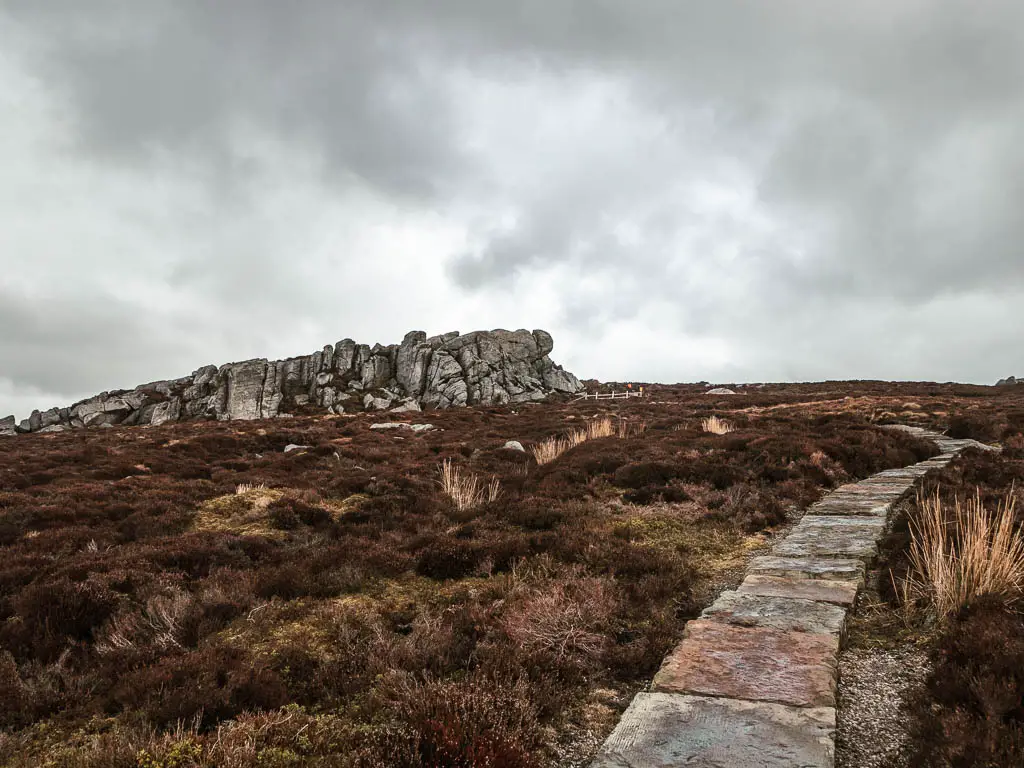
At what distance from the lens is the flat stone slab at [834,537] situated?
22.9ft

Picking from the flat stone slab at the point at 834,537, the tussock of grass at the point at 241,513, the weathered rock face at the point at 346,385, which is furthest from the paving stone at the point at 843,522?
the weathered rock face at the point at 346,385

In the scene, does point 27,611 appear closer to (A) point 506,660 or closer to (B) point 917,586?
(A) point 506,660

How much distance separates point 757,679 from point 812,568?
3035mm

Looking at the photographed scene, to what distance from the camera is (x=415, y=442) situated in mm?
24203

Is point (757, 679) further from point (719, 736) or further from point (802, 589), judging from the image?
point (802, 589)

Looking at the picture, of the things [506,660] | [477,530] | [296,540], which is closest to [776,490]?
[477,530]

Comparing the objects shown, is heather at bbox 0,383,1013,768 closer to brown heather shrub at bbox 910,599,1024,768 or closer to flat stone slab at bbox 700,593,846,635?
flat stone slab at bbox 700,593,846,635

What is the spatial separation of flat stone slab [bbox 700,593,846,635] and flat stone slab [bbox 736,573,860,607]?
13 cm

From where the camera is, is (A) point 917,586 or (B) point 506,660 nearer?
(B) point 506,660

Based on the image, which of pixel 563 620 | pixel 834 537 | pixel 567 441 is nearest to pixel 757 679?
pixel 563 620

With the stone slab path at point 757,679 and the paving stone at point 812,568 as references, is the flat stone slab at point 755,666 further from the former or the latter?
the paving stone at point 812,568

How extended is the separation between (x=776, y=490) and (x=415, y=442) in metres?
16.6

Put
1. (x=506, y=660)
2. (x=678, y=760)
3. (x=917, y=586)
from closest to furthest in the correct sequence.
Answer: (x=678, y=760)
(x=506, y=660)
(x=917, y=586)

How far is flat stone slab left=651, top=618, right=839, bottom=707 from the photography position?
387 centimetres
